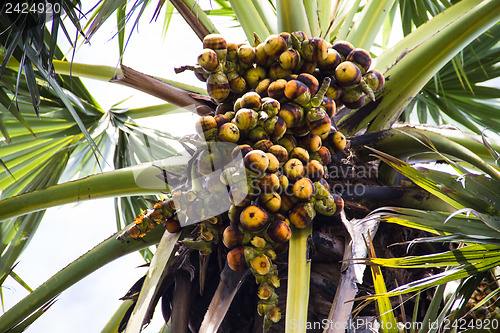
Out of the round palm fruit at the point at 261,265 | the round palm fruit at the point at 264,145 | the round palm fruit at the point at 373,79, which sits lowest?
the round palm fruit at the point at 261,265

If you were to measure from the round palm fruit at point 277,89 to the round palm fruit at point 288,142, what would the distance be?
0.12 metres

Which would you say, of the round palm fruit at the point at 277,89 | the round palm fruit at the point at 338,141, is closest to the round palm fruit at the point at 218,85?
the round palm fruit at the point at 277,89

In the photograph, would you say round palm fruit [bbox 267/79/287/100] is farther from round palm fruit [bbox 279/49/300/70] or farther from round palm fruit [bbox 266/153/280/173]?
round palm fruit [bbox 266/153/280/173]

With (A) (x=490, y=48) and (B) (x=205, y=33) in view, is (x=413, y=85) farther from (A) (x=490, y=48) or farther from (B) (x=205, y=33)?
(A) (x=490, y=48)

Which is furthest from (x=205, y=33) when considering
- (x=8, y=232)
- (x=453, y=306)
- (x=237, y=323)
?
(x=8, y=232)

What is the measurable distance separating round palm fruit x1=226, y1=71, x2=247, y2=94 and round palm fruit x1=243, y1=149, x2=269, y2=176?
1.03 ft

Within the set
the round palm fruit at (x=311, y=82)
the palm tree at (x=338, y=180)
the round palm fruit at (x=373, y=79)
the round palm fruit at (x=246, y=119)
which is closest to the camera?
the palm tree at (x=338, y=180)

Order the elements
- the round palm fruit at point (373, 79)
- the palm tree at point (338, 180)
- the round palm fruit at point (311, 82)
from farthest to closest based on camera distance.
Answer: the round palm fruit at point (373, 79) → the round palm fruit at point (311, 82) → the palm tree at point (338, 180)

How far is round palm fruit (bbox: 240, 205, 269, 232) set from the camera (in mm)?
1306

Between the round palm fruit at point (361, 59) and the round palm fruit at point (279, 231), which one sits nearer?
the round palm fruit at point (279, 231)

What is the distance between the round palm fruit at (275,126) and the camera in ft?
4.61

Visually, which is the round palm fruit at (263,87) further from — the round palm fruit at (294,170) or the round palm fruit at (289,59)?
the round palm fruit at (294,170)

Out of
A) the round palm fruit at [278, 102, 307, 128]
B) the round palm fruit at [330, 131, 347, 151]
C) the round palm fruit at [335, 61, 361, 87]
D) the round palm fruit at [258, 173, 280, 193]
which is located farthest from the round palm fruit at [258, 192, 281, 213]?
the round palm fruit at [335, 61, 361, 87]

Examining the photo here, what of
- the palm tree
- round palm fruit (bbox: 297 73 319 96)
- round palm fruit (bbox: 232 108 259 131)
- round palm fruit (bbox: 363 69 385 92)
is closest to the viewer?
the palm tree
